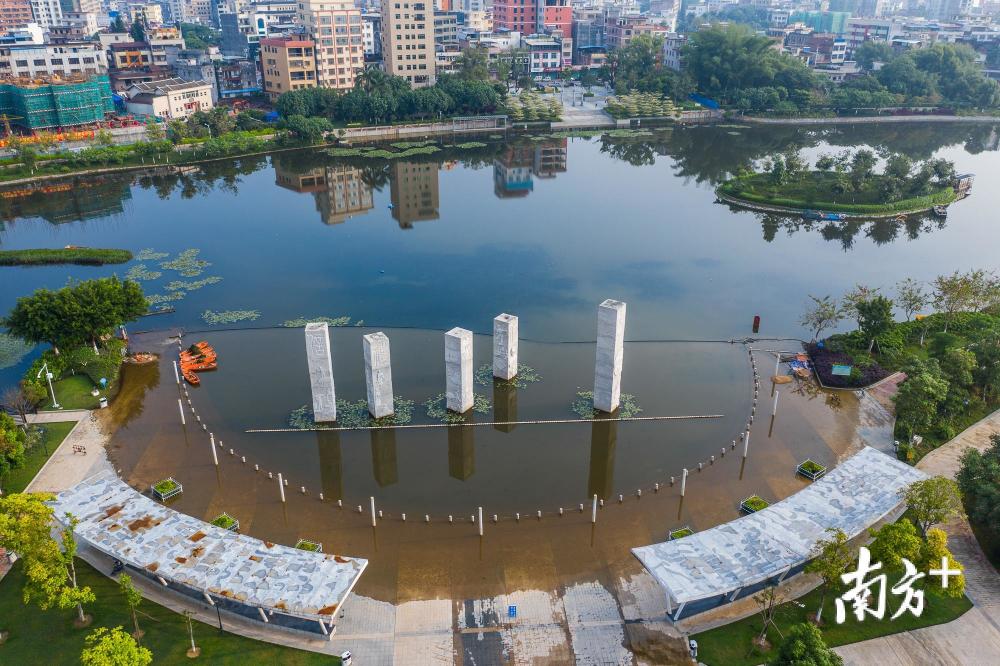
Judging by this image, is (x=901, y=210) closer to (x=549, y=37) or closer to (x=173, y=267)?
(x=173, y=267)

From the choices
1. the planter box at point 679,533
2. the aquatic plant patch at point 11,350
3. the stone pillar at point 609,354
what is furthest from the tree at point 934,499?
the aquatic plant patch at point 11,350

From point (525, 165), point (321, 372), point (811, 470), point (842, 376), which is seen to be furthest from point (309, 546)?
point (525, 165)

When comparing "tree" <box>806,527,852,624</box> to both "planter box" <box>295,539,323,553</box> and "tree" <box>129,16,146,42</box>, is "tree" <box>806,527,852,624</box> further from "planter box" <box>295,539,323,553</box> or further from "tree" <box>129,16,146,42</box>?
"tree" <box>129,16,146,42</box>

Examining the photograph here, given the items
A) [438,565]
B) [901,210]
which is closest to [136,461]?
[438,565]

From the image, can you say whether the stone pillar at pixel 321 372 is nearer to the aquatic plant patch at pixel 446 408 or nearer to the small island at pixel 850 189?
the aquatic plant patch at pixel 446 408

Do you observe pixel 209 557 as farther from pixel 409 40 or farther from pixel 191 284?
pixel 409 40
